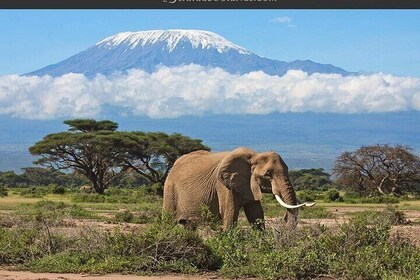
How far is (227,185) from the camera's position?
14.5 metres

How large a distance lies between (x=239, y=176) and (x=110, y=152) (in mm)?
39207

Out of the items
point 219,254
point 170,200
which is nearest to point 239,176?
point 219,254

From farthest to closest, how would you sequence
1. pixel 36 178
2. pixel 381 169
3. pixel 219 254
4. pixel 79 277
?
pixel 36 178, pixel 381 169, pixel 219 254, pixel 79 277

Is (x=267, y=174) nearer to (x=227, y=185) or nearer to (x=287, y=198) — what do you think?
(x=287, y=198)

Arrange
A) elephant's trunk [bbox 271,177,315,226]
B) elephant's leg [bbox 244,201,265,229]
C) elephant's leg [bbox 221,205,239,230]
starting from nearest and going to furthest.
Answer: elephant's trunk [bbox 271,177,315,226] < elephant's leg [bbox 221,205,239,230] < elephant's leg [bbox 244,201,265,229]

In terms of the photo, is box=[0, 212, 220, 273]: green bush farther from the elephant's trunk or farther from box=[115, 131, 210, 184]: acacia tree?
box=[115, 131, 210, 184]: acacia tree

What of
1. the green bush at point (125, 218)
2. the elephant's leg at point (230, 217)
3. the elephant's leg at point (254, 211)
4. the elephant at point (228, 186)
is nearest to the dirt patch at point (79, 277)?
the elephant at point (228, 186)

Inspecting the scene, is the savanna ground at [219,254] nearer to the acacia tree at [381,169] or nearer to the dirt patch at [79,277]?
the dirt patch at [79,277]

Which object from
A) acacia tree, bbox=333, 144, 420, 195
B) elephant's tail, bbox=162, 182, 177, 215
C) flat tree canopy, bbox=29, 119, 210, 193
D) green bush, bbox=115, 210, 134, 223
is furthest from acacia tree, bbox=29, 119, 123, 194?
elephant's tail, bbox=162, 182, 177, 215

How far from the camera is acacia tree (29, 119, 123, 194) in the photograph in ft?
172

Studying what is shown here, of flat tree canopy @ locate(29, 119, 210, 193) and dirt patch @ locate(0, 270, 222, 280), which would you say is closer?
dirt patch @ locate(0, 270, 222, 280)

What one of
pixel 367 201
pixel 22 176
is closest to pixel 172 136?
pixel 367 201

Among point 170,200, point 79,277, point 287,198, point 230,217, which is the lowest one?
point 79,277

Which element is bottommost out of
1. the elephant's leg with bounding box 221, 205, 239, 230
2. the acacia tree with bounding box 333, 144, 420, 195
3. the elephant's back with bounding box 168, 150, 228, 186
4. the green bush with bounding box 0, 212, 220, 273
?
the acacia tree with bounding box 333, 144, 420, 195
